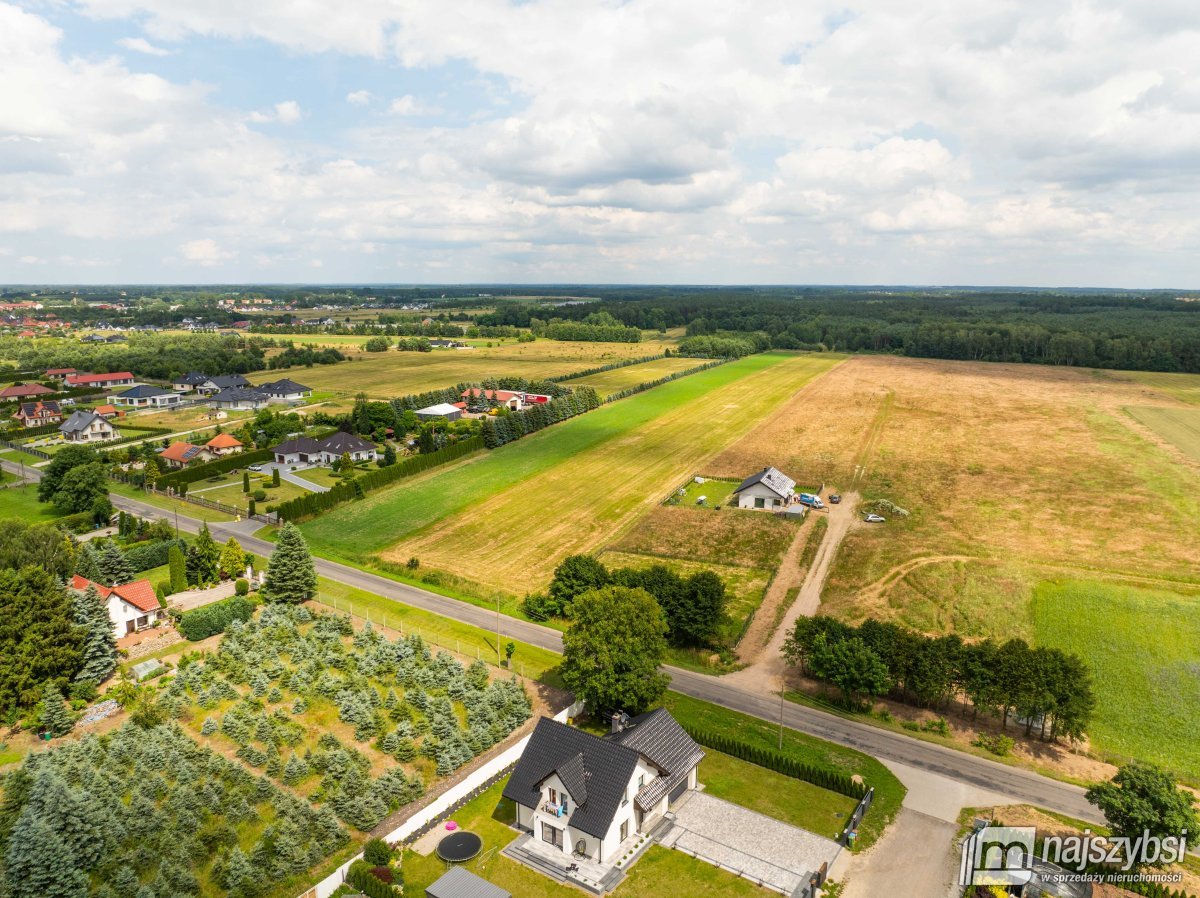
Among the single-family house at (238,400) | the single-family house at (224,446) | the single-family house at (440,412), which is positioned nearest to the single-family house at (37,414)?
the single-family house at (238,400)

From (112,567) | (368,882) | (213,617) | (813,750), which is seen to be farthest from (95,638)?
(813,750)

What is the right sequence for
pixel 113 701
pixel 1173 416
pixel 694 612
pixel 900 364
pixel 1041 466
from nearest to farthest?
1. pixel 113 701
2. pixel 694 612
3. pixel 1041 466
4. pixel 1173 416
5. pixel 900 364

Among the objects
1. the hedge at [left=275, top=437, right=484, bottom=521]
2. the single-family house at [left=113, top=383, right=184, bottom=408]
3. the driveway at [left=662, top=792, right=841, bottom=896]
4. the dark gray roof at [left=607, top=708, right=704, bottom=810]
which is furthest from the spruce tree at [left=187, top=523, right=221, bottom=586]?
the single-family house at [left=113, top=383, right=184, bottom=408]

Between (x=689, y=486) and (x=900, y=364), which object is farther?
(x=900, y=364)

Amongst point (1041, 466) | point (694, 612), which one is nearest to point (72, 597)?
point (694, 612)

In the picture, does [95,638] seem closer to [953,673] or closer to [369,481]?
[369,481]

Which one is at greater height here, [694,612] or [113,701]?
[694,612]

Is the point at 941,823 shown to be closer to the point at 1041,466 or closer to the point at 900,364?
the point at 1041,466
